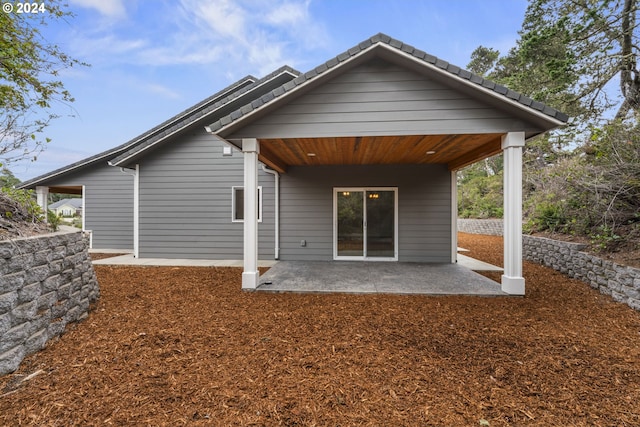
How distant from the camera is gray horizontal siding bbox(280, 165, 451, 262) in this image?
6.68 m

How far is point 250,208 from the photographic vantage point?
4395 mm

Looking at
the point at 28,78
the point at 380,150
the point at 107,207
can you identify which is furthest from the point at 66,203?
the point at 380,150

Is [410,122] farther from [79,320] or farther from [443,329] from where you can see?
[79,320]

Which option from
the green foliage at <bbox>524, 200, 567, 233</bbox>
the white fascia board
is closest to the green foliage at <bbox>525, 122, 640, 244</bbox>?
the green foliage at <bbox>524, 200, 567, 233</bbox>

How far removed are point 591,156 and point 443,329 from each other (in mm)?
5541

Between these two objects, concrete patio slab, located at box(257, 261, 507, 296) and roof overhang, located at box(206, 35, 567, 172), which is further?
concrete patio slab, located at box(257, 261, 507, 296)

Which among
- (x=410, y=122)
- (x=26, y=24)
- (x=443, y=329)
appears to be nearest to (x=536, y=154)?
(x=410, y=122)

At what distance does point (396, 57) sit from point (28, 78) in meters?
5.01

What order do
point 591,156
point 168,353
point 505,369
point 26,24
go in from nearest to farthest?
point 505,369
point 168,353
point 26,24
point 591,156

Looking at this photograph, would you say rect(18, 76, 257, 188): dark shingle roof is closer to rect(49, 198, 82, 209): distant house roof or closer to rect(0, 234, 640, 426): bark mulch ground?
rect(0, 234, 640, 426): bark mulch ground

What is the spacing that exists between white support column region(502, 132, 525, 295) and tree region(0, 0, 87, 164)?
20.3 ft

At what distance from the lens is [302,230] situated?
6.92 m

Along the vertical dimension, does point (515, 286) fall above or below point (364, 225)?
below

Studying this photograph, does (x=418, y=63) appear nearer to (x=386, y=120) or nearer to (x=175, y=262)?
(x=386, y=120)
